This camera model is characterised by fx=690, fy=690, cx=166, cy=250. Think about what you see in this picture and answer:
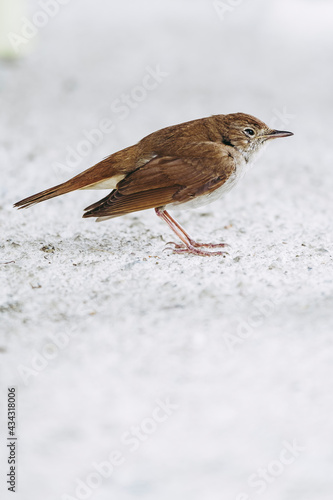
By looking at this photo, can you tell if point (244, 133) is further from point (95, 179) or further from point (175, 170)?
point (95, 179)

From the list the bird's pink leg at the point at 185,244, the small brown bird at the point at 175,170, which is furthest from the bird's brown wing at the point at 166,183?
the bird's pink leg at the point at 185,244

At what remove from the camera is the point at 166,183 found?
4215mm

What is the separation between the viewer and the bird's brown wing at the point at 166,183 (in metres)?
4.17

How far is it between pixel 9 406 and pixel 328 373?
1.44 meters

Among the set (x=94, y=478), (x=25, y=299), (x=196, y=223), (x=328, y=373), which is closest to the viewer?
(x=94, y=478)

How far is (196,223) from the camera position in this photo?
17.8 feet

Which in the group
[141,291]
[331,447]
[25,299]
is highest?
[25,299]

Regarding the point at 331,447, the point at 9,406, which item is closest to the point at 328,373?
the point at 331,447

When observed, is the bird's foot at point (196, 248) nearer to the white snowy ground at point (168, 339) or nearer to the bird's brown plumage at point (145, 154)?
the white snowy ground at point (168, 339)

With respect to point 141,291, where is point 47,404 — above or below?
above

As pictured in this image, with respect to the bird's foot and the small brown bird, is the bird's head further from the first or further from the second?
the bird's foot

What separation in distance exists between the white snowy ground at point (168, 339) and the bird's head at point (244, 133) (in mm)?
671

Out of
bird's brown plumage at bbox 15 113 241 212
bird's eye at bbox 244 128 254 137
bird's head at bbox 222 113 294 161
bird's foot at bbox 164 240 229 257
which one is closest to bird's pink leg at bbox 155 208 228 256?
bird's foot at bbox 164 240 229 257

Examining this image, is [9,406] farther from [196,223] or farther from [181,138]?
[196,223]
